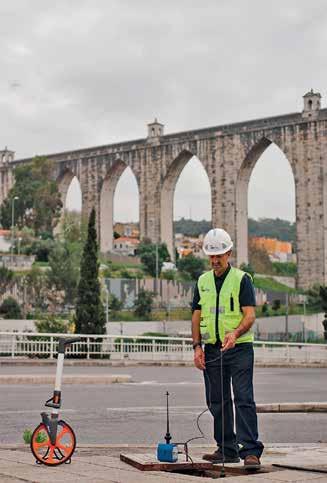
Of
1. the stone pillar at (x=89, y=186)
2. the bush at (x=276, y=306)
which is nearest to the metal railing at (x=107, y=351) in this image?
the bush at (x=276, y=306)

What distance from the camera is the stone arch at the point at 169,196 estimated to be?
73312 millimetres

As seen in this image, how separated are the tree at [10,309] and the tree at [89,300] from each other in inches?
678

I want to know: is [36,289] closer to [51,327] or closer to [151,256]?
[151,256]

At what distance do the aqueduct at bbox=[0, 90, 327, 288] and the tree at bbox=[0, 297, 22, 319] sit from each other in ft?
65.1

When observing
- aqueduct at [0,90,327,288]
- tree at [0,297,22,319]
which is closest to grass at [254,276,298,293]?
aqueduct at [0,90,327,288]

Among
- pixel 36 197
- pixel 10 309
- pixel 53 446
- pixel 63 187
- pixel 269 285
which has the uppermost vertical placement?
pixel 63 187

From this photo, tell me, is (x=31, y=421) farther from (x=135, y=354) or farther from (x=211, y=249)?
(x=135, y=354)

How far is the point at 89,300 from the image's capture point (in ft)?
118

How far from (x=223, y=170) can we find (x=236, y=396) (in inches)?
2525

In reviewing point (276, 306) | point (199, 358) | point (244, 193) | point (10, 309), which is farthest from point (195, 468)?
point (244, 193)

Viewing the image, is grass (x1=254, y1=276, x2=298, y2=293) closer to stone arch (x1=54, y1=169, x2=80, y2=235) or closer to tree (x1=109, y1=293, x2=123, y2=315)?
tree (x1=109, y1=293, x2=123, y2=315)

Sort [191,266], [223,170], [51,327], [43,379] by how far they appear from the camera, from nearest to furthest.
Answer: [43,379]
[51,327]
[223,170]
[191,266]

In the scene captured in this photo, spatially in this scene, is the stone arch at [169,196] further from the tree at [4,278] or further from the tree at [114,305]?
the tree at [4,278]

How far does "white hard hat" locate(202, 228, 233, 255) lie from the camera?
5.62m
